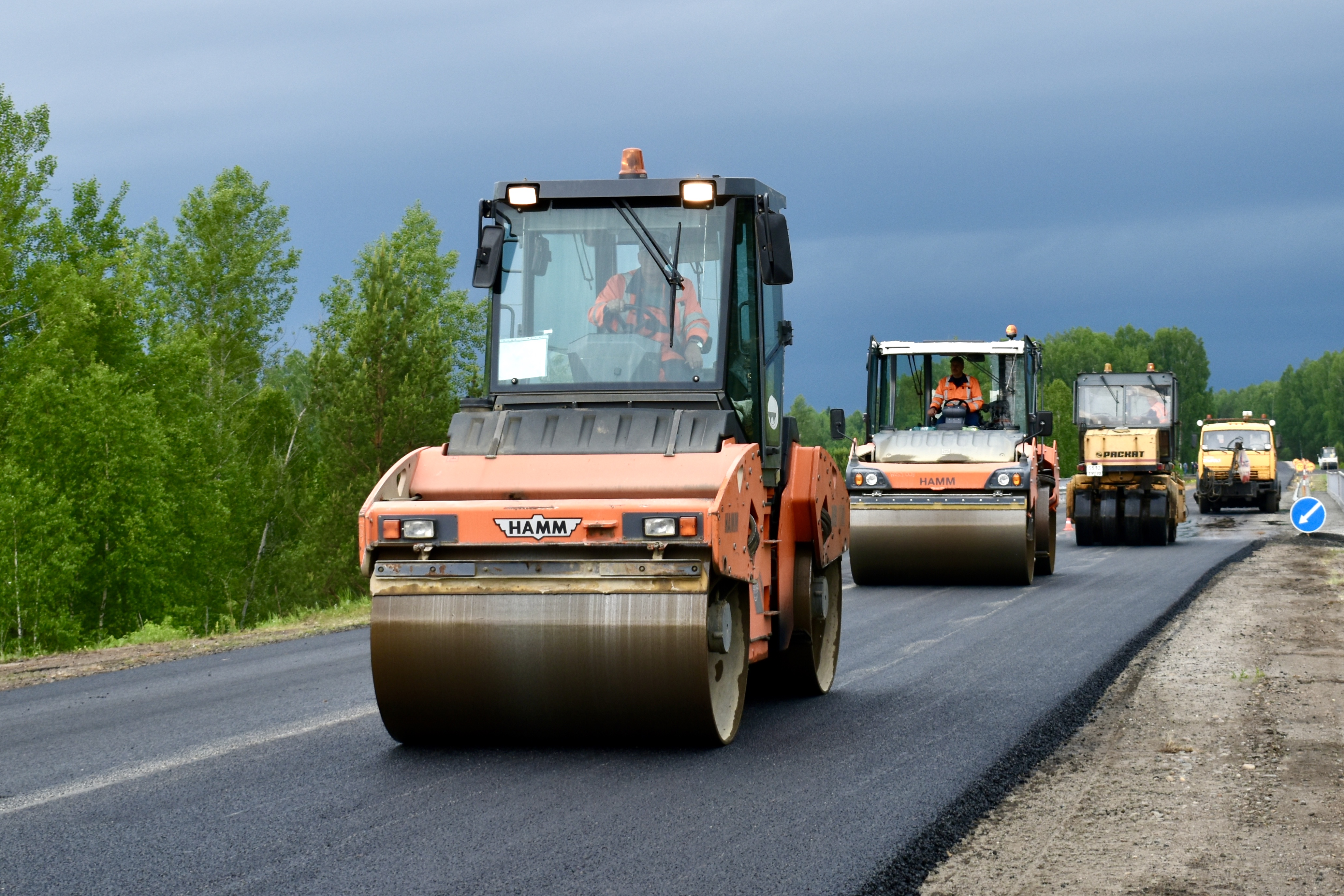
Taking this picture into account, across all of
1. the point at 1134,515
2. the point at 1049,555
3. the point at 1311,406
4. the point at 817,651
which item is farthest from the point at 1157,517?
the point at 1311,406

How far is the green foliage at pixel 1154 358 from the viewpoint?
443ft

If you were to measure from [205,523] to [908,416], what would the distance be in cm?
2209

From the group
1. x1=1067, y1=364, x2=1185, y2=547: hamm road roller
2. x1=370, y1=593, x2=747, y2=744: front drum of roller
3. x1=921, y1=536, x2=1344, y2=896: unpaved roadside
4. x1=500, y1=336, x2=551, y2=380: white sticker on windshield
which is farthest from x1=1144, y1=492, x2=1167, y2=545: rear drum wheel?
x1=370, y1=593, x2=747, y2=744: front drum of roller

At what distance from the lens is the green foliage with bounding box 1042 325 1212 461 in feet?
443

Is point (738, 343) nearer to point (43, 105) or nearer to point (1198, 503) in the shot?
point (43, 105)

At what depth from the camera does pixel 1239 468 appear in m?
39.8

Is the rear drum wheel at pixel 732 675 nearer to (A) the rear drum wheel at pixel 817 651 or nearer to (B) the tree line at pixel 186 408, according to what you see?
(A) the rear drum wheel at pixel 817 651

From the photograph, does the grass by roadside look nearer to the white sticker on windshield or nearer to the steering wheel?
the white sticker on windshield

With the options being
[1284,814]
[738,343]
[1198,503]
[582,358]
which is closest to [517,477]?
[582,358]

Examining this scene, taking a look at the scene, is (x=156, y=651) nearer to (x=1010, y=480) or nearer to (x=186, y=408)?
(x=1010, y=480)

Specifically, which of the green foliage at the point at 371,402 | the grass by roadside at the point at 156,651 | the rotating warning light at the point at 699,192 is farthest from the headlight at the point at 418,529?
the green foliage at the point at 371,402

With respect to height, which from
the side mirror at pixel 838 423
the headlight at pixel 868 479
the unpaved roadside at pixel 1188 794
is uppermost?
the side mirror at pixel 838 423

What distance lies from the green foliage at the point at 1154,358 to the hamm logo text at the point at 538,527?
131 m

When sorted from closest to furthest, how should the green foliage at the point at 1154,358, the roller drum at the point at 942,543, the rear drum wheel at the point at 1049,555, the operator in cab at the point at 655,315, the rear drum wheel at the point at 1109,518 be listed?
the operator in cab at the point at 655,315 → the roller drum at the point at 942,543 → the rear drum wheel at the point at 1049,555 → the rear drum wheel at the point at 1109,518 → the green foliage at the point at 1154,358
